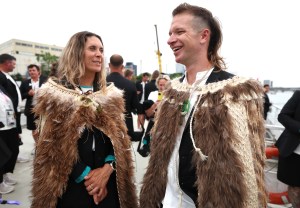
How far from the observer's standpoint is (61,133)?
1.89m

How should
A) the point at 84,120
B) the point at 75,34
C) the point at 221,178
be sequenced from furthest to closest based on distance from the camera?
1. the point at 75,34
2. the point at 84,120
3. the point at 221,178

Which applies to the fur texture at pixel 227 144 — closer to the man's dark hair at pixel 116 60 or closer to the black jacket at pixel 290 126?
the black jacket at pixel 290 126

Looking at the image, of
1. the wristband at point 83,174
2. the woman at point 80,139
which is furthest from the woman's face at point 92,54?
the wristband at point 83,174

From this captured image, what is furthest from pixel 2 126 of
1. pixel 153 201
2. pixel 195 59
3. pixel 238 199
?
pixel 238 199

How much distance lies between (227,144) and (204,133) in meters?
0.14

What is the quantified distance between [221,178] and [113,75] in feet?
11.2

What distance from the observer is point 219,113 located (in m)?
1.52

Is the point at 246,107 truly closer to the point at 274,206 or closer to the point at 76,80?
the point at 76,80

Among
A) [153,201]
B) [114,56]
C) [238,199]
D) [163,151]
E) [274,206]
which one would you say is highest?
[114,56]

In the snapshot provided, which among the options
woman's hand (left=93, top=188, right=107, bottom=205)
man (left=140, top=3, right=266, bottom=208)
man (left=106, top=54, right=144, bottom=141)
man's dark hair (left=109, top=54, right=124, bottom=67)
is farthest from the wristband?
man's dark hair (left=109, top=54, right=124, bottom=67)

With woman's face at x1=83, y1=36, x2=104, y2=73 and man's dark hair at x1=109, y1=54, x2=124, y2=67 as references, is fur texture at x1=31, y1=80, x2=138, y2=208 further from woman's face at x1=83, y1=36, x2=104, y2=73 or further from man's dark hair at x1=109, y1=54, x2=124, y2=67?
man's dark hair at x1=109, y1=54, x2=124, y2=67

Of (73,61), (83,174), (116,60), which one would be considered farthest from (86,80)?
(116,60)

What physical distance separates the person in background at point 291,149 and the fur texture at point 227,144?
4.49 ft

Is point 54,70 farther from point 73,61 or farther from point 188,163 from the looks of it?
point 188,163
